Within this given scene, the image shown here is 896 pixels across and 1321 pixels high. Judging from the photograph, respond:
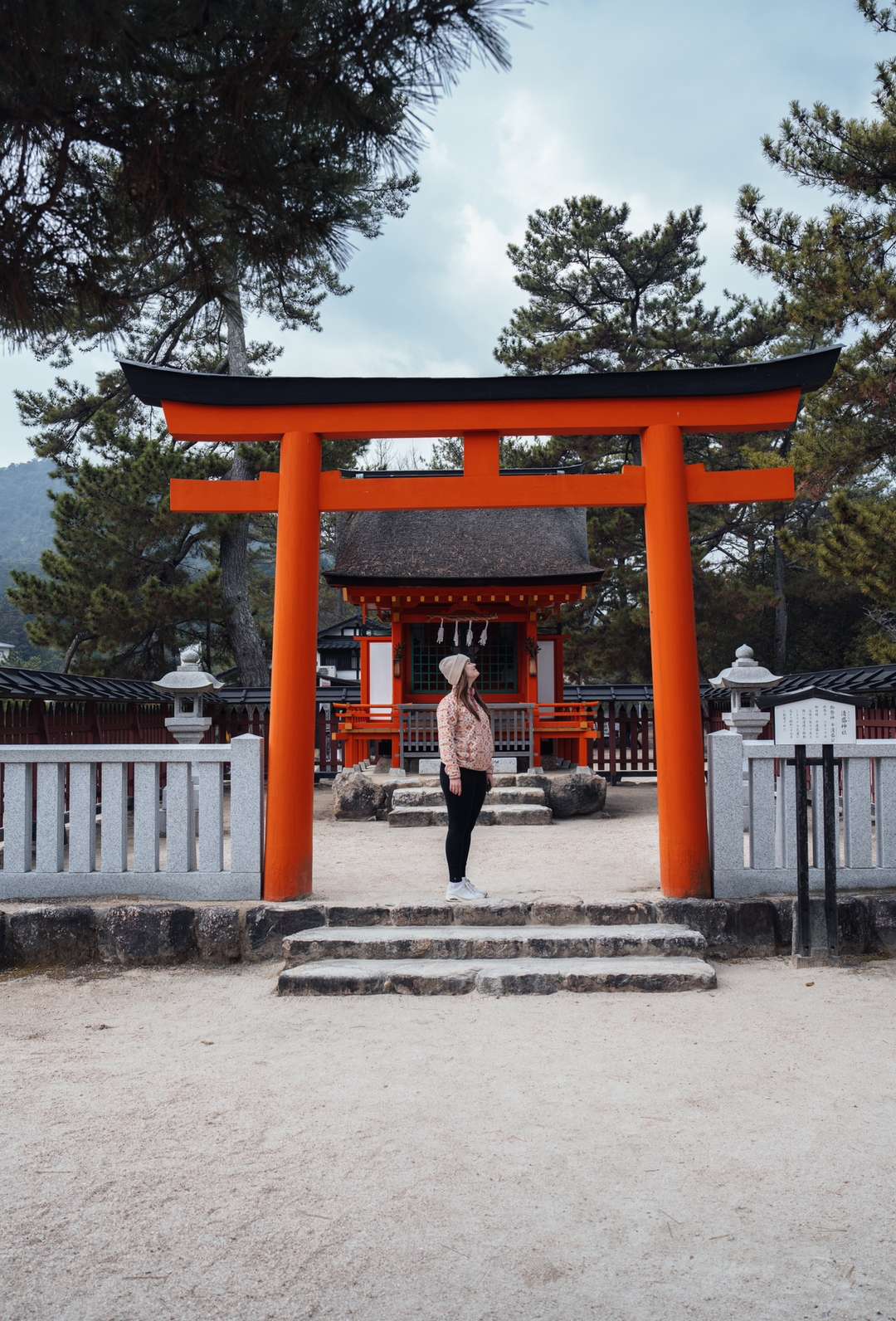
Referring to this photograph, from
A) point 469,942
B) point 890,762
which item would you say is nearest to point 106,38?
point 469,942

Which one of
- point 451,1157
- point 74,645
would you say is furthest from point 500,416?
point 74,645

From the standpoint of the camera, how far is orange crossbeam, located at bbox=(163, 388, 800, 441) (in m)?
6.47

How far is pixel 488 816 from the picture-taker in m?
11.4

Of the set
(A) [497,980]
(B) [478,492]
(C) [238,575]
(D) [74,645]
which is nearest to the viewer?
(A) [497,980]

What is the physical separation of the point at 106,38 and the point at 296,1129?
3565mm

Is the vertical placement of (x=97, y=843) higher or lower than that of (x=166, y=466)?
lower

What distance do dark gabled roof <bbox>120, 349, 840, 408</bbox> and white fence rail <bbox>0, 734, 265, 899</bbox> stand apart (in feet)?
8.09

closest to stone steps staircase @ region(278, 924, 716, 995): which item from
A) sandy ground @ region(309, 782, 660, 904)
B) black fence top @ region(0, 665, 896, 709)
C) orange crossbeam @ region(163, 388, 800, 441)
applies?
sandy ground @ region(309, 782, 660, 904)

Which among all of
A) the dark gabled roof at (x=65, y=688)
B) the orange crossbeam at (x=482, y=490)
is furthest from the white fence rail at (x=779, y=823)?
the dark gabled roof at (x=65, y=688)

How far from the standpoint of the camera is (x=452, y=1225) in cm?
269

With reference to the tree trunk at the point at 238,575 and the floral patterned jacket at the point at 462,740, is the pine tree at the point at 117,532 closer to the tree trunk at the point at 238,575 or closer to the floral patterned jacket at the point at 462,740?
the tree trunk at the point at 238,575

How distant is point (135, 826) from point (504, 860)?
3424 mm

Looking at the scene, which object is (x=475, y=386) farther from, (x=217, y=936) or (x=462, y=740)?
(x=217, y=936)

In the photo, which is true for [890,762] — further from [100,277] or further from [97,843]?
[97,843]
